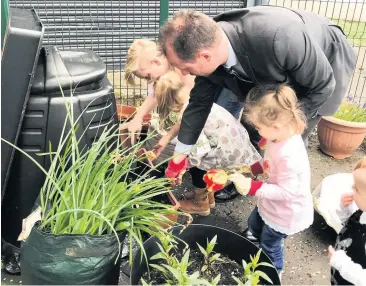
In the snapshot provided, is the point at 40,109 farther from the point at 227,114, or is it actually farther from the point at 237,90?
the point at 227,114

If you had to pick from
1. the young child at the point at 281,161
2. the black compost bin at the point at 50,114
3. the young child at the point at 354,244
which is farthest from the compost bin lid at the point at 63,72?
the young child at the point at 354,244

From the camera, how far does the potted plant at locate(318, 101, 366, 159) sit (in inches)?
150

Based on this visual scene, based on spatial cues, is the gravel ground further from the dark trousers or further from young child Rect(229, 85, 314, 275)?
young child Rect(229, 85, 314, 275)

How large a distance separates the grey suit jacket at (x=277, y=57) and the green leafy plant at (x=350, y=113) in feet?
4.13

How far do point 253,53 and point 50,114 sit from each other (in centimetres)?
100

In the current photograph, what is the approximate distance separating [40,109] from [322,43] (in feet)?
4.95

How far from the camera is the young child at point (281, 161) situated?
87.6 inches

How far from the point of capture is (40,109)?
7.26 feet

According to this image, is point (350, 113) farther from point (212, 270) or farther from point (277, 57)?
point (212, 270)

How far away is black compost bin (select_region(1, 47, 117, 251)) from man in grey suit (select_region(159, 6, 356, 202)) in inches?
16.7

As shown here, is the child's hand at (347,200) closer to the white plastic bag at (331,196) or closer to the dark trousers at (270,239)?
the dark trousers at (270,239)

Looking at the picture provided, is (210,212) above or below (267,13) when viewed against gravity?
below

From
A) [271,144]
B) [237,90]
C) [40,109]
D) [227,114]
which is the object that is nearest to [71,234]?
[40,109]

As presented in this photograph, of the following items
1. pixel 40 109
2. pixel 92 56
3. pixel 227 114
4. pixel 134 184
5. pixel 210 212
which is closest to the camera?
pixel 134 184
